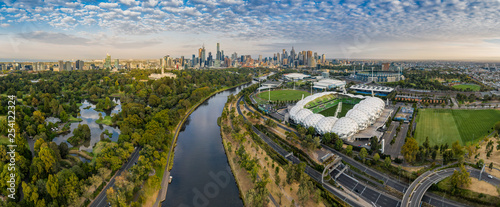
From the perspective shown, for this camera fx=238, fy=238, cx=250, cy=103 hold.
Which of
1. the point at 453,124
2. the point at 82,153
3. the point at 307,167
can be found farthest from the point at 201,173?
the point at 453,124

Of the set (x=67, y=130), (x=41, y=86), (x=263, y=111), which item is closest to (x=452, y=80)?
(x=263, y=111)

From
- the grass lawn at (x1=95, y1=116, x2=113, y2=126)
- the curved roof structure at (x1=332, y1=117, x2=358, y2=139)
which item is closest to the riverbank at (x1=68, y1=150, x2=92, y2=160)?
the grass lawn at (x1=95, y1=116, x2=113, y2=126)

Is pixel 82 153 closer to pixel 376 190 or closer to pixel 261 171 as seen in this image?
pixel 261 171

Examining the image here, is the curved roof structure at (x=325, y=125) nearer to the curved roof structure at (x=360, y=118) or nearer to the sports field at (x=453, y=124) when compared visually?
the curved roof structure at (x=360, y=118)

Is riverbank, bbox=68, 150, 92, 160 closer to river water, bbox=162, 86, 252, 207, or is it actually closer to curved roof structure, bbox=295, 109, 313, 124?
river water, bbox=162, 86, 252, 207

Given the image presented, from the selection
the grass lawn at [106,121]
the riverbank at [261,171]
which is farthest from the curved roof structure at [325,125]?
the grass lawn at [106,121]

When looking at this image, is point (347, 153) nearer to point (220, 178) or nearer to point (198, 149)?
point (220, 178)
